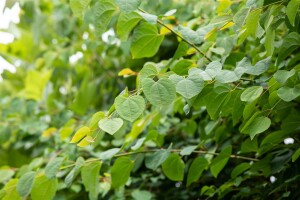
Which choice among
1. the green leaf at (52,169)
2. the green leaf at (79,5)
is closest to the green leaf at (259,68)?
the green leaf at (79,5)

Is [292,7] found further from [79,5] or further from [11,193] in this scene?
[11,193]

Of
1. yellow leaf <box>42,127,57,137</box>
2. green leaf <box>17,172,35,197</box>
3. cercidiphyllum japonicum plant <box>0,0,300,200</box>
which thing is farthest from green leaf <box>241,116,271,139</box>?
yellow leaf <box>42,127,57,137</box>

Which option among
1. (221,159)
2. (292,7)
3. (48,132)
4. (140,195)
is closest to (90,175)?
(221,159)

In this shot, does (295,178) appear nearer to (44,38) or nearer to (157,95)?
(157,95)

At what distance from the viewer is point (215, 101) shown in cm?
85

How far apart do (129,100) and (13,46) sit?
1967 millimetres

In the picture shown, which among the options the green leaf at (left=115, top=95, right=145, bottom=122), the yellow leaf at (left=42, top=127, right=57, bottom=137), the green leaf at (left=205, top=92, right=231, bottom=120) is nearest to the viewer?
the green leaf at (left=115, top=95, right=145, bottom=122)

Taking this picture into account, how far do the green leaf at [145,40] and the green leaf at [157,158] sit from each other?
0.24 metres

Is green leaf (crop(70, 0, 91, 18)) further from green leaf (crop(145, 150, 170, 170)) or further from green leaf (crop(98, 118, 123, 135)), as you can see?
green leaf (crop(145, 150, 170, 170))

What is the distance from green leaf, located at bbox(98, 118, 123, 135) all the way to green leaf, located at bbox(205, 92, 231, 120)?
0.62ft

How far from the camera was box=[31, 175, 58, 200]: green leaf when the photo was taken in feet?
3.12

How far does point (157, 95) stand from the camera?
0.75 m

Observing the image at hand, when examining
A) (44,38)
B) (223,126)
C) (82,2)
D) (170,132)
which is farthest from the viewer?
(44,38)

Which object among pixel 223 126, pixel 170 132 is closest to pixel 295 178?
pixel 223 126
